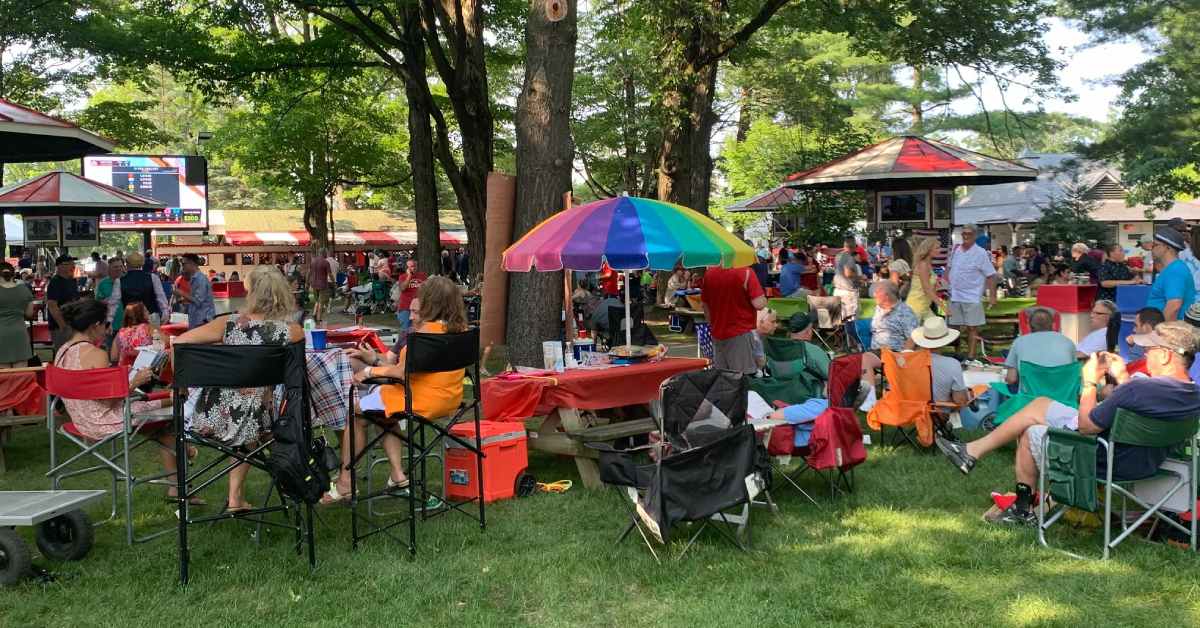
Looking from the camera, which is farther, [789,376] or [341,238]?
[341,238]

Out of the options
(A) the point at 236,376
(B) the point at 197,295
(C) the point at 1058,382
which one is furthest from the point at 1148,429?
(B) the point at 197,295

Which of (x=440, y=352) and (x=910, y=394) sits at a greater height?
(x=440, y=352)

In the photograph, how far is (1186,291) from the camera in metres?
7.58

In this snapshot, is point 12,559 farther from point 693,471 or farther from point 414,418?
point 693,471

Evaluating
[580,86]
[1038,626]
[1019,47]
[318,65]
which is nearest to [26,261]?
[580,86]

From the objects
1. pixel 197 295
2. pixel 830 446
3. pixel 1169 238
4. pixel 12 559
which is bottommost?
pixel 12 559

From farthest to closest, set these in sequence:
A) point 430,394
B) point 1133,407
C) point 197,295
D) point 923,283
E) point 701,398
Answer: point 197,295 < point 923,283 < point 701,398 < point 430,394 < point 1133,407

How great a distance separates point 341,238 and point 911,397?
4373 centimetres

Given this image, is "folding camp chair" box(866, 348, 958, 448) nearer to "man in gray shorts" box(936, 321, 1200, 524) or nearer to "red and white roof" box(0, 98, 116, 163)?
"man in gray shorts" box(936, 321, 1200, 524)

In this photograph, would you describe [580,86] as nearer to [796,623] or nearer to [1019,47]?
[1019,47]

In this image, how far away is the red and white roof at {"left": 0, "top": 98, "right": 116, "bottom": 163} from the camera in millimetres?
5113

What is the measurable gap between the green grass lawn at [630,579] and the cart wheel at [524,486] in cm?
51

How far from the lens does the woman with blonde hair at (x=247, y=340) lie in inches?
200

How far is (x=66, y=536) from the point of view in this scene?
520cm
